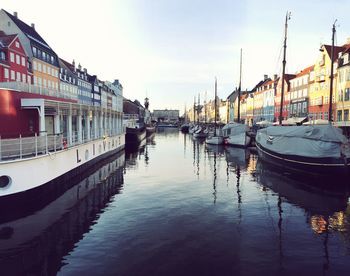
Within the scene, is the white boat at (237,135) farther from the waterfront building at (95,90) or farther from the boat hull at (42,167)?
the waterfront building at (95,90)

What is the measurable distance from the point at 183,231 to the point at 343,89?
5365 cm

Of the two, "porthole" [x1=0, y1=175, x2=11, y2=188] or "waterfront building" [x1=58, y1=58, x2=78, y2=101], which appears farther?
"waterfront building" [x1=58, y1=58, x2=78, y2=101]

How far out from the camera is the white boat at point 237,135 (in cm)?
5772

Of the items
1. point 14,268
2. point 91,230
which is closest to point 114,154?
point 91,230

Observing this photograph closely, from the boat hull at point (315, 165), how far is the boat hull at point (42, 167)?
20.9 metres

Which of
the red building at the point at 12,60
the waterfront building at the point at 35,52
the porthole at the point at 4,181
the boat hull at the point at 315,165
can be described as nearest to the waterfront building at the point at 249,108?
the waterfront building at the point at 35,52

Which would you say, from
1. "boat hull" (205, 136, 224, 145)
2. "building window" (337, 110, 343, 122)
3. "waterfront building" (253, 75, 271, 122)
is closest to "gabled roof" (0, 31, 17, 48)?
"boat hull" (205, 136, 224, 145)

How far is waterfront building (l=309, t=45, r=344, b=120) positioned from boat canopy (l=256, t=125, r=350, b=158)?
3485cm

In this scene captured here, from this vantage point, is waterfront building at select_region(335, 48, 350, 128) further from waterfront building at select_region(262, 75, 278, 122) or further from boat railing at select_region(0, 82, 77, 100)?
boat railing at select_region(0, 82, 77, 100)

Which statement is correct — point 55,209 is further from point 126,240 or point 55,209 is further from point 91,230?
point 126,240

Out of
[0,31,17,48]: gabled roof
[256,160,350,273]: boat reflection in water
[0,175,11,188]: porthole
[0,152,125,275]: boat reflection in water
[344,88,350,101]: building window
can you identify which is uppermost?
[0,31,17,48]: gabled roof

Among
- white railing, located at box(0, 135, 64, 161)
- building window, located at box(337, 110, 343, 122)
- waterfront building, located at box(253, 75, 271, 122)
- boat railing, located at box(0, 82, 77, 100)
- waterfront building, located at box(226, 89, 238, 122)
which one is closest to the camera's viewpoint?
white railing, located at box(0, 135, 64, 161)

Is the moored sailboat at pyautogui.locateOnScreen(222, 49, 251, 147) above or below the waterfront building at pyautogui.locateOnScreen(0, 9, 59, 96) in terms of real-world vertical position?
below

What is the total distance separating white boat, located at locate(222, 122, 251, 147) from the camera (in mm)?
57719
